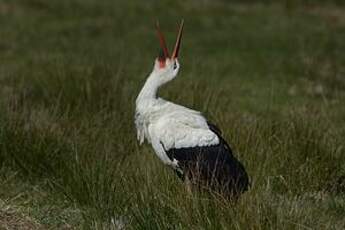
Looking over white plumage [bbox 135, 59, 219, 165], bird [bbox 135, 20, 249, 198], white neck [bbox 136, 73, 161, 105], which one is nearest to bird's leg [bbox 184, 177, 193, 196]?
bird [bbox 135, 20, 249, 198]

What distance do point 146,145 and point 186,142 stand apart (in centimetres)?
140

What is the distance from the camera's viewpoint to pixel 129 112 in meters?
9.13

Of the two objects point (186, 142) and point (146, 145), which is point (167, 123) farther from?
point (146, 145)

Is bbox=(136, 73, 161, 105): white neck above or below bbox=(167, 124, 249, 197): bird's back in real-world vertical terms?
above

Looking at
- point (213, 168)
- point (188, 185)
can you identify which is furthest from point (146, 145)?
point (188, 185)

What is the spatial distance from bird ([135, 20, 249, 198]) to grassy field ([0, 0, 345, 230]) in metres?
0.13

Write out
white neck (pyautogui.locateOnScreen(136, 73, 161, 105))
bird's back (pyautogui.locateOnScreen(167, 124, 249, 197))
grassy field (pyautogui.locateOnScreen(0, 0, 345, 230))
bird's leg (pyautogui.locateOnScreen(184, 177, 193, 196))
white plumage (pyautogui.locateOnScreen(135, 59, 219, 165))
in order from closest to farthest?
bird's leg (pyautogui.locateOnScreen(184, 177, 193, 196))
grassy field (pyautogui.locateOnScreen(0, 0, 345, 230))
bird's back (pyautogui.locateOnScreen(167, 124, 249, 197))
white plumage (pyautogui.locateOnScreen(135, 59, 219, 165))
white neck (pyautogui.locateOnScreen(136, 73, 161, 105))

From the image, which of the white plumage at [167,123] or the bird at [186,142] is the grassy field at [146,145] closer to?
the bird at [186,142]

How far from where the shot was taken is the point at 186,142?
260 inches

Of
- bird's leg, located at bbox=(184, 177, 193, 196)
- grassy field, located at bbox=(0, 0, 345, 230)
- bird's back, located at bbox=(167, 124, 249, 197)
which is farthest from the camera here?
bird's back, located at bbox=(167, 124, 249, 197)

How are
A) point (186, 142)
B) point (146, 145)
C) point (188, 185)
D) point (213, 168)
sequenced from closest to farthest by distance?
point (188, 185), point (213, 168), point (186, 142), point (146, 145)

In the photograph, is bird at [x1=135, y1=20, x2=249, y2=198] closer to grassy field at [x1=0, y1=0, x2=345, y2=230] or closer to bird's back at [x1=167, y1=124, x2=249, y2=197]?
bird's back at [x1=167, y1=124, x2=249, y2=197]

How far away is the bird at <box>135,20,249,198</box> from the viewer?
639 cm

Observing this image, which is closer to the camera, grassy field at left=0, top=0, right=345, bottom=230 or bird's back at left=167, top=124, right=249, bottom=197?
grassy field at left=0, top=0, right=345, bottom=230
